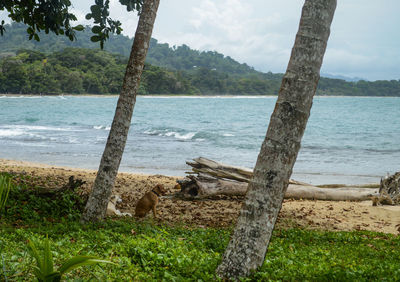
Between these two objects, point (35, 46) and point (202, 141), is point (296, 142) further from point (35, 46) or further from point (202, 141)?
point (35, 46)

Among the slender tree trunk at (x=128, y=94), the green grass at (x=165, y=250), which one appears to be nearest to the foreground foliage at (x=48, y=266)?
the green grass at (x=165, y=250)

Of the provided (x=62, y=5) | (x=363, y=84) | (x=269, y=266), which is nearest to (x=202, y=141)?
(x=62, y=5)

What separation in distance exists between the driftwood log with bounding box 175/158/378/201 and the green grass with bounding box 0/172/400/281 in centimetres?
248

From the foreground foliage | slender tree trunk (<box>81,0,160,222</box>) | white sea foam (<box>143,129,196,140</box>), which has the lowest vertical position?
white sea foam (<box>143,129,196,140</box>)

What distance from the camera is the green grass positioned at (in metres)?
3.85

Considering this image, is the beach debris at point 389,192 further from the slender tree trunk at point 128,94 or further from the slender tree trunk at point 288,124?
the slender tree trunk at point 288,124

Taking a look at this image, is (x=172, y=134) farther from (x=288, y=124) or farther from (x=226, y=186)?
(x=288, y=124)

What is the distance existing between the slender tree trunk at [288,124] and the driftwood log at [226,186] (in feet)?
20.6

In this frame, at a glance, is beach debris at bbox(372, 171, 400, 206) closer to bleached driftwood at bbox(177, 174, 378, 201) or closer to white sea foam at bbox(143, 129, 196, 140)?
bleached driftwood at bbox(177, 174, 378, 201)

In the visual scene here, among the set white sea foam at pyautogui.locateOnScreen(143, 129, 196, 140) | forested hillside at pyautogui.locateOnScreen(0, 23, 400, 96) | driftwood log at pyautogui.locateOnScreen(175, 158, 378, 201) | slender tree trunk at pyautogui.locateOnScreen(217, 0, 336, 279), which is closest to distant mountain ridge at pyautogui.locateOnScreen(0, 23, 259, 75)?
forested hillside at pyautogui.locateOnScreen(0, 23, 400, 96)

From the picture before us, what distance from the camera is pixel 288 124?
3.46m

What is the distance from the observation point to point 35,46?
156 meters

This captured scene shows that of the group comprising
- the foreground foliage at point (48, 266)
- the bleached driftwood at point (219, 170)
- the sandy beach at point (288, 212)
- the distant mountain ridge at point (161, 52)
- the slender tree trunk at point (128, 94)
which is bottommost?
the sandy beach at point (288, 212)

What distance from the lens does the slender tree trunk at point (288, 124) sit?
11.4 feet
